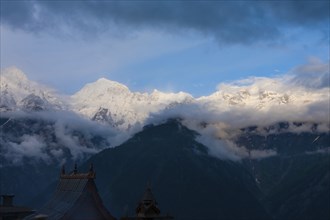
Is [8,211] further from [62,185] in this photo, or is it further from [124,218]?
[124,218]

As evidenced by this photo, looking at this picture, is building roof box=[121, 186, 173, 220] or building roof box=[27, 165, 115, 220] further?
building roof box=[27, 165, 115, 220]

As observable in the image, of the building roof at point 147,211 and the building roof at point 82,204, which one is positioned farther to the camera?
the building roof at point 82,204

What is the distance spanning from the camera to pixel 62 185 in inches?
2972

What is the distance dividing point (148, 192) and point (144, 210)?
3.03 meters

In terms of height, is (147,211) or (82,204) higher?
(82,204)

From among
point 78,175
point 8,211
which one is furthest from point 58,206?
point 8,211

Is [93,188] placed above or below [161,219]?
above

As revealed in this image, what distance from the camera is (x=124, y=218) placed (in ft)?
202

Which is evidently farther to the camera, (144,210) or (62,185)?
(62,185)

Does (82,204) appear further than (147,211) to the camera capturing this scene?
Yes

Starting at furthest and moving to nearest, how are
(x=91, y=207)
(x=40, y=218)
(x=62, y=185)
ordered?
(x=62, y=185)
(x=91, y=207)
(x=40, y=218)

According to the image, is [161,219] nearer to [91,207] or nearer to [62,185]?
[91,207]

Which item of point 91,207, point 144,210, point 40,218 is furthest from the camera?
point 91,207

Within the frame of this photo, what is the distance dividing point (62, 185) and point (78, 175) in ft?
22.6
